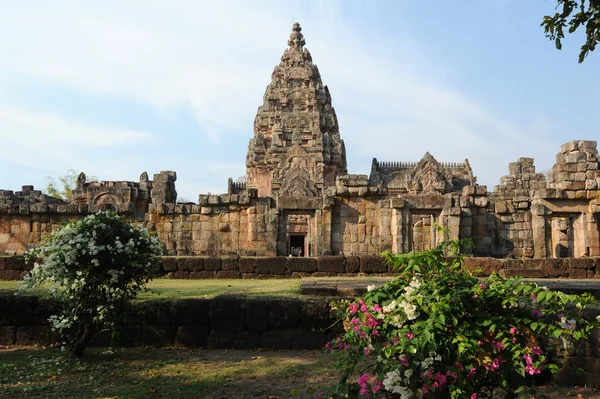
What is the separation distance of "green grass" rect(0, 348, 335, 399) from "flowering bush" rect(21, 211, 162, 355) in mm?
452

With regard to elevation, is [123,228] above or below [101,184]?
below

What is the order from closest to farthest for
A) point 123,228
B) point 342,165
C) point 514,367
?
point 514,367, point 123,228, point 342,165

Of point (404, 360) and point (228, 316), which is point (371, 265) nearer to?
point (228, 316)

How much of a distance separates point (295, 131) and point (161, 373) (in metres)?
35.4

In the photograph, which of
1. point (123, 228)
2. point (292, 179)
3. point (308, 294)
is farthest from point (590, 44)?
point (292, 179)

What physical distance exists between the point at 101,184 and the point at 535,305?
2891 centimetres

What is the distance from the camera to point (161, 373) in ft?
16.9

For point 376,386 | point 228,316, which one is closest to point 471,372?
point 376,386

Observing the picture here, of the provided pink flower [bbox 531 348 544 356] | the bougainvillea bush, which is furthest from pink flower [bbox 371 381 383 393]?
pink flower [bbox 531 348 544 356]

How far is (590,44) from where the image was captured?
721 cm

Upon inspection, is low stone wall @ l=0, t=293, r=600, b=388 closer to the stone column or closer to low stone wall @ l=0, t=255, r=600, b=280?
low stone wall @ l=0, t=255, r=600, b=280

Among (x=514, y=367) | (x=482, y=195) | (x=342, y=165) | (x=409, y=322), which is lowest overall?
(x=514, y=367)

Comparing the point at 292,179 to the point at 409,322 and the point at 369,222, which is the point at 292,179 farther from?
the point at 409,322

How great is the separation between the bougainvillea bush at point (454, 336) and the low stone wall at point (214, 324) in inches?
116
